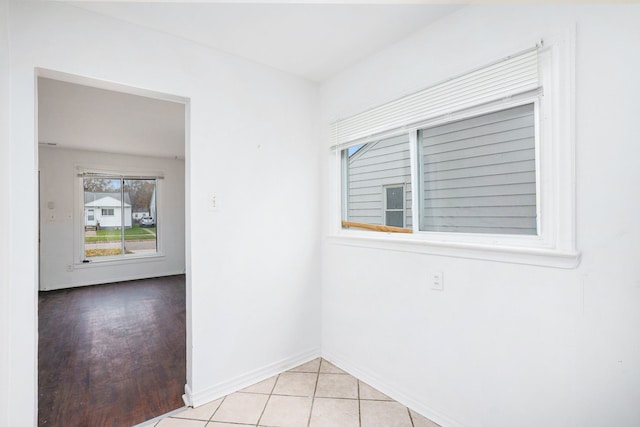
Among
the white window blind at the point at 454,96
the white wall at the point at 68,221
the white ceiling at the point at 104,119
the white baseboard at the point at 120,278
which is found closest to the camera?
the white window blind at the point at 454,96

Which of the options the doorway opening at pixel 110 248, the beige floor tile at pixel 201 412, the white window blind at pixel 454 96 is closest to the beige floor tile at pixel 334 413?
the beige floor tile at pixel 201 412

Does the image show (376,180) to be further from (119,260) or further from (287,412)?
(119,260)

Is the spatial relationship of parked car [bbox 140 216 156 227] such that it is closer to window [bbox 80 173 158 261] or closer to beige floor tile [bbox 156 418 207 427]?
window [bbox 80 173 158 261]

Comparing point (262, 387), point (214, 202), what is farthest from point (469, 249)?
point (262, 387)

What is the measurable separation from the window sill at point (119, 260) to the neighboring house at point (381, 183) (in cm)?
547

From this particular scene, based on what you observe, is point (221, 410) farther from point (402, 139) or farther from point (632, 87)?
point (632, 87)

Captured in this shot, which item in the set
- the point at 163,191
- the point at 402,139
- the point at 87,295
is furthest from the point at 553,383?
the point at 163,191

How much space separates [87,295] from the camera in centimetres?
505

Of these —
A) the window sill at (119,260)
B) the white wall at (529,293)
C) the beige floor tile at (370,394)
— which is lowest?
the beige floor tile at (370,394)

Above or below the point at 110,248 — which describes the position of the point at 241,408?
below

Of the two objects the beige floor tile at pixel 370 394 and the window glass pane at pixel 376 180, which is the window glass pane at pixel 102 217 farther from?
the beige floor tile at pixel 370 394

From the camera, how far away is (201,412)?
203 centimetres

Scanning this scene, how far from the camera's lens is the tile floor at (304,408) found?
6.27 feet

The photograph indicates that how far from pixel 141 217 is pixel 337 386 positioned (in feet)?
19.4
